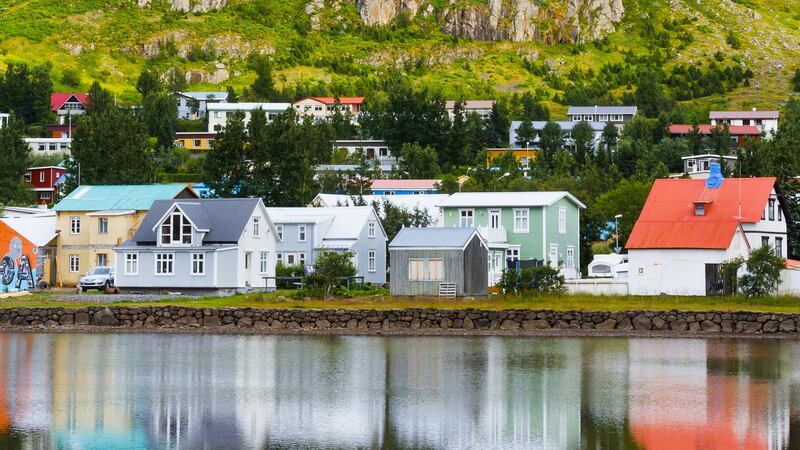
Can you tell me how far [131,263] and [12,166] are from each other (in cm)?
5279

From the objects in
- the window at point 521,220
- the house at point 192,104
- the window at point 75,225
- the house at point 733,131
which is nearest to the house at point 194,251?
the window at point 75,225

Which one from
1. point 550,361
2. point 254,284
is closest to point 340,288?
point 254,284

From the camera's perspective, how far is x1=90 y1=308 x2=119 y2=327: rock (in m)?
60.0

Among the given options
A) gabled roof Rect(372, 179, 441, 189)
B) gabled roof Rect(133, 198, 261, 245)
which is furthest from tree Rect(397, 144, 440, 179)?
gabled roof Rect(133, 198, 261, 245)

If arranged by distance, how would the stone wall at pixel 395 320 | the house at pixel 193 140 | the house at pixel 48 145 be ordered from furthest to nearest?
1. the house at pixel 193 140
2. the house at pixel 48 145
3. the stone wall at pixel 395 320

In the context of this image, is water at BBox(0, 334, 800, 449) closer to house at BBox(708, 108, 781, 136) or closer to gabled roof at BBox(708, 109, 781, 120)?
house at BBox(708, 108, 781, 136)

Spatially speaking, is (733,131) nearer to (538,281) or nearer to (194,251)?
(538,281)

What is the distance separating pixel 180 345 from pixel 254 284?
19722 millimetres

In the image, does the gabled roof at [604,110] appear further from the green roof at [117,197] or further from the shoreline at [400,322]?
the shoreline at [400,322]

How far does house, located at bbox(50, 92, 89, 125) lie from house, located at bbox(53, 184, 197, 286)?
97.4m

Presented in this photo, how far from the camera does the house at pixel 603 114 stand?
182125mm

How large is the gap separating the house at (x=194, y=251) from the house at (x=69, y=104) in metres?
106

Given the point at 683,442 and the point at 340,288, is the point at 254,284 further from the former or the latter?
the point at 683,442

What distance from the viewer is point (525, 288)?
2554 inches
